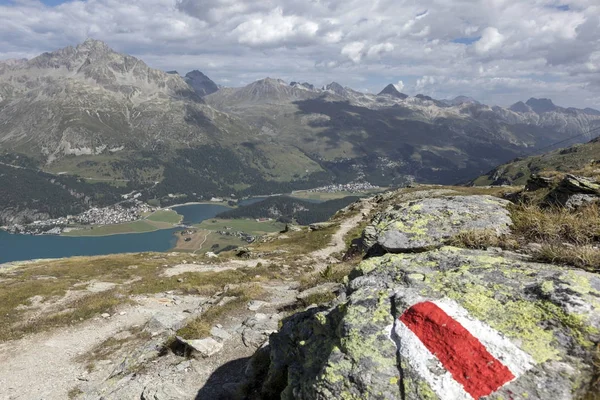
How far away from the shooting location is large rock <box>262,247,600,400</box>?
5.62 metres

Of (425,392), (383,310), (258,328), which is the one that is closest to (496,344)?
(425,392)

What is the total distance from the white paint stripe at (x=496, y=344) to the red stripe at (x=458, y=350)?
0.28 feet

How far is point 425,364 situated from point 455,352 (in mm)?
571

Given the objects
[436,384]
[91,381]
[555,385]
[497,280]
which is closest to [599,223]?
[497,280]

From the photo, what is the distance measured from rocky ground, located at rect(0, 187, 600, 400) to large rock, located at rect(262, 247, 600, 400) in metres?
0.02

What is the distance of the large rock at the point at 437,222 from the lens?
11.6 meters

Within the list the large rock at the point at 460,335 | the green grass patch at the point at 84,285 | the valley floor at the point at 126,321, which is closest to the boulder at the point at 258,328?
the valley floor at the point at 126,321

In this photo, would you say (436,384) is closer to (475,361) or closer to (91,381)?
(475,361)

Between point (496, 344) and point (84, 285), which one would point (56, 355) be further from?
point (496, 344)

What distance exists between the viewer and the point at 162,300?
2944cm

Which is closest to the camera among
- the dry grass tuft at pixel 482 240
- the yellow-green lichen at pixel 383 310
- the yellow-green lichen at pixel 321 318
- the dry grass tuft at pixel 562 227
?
the yellow-green lichen at pixel 383 310

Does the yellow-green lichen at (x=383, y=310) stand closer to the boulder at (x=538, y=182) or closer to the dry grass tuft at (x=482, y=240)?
the dry grass tuft at (x=482, y=240)

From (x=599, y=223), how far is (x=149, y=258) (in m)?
53.3

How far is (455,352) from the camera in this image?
19.8 feet
